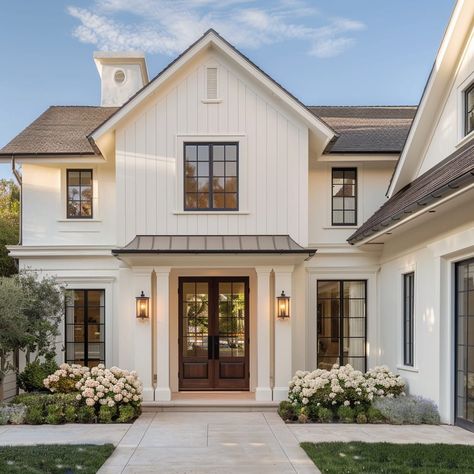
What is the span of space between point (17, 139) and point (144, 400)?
7087 millimetres

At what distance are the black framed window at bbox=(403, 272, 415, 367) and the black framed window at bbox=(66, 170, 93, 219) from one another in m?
7.49

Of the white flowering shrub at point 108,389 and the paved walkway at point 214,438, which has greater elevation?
the white flowering shrub at point 108,389

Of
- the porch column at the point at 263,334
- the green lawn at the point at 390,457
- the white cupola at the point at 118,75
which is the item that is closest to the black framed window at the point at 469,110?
the porch column at the point at 263,334

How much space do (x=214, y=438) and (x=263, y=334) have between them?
132 inches

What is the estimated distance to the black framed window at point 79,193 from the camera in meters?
14.0

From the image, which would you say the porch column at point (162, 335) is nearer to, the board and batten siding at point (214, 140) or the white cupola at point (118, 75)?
the board and batten siding at point (214, 140)

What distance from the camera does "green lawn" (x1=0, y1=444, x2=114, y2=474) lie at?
287 inches

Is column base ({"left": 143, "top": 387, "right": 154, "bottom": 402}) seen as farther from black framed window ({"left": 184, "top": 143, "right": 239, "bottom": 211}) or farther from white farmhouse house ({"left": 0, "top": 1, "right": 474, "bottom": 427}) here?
black framed window ({"left": 184, "top": 143, "right": 239, "bottom": 211})

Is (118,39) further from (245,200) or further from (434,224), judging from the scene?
(434,224)

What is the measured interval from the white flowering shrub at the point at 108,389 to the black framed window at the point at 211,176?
392 centimetres

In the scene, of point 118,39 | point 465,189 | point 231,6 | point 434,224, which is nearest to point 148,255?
point 434,224

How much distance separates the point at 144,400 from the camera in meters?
12.0

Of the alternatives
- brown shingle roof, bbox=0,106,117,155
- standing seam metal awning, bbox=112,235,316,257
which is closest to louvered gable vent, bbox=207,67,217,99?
brown shingle roof, bbox=0,106,117,155

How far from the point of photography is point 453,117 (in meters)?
10.4
